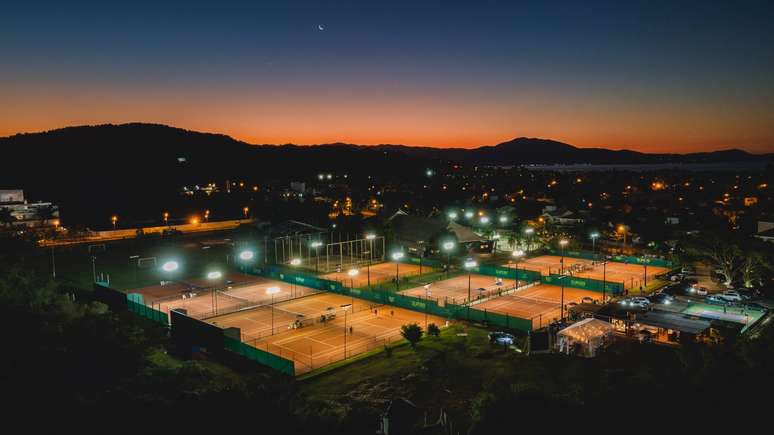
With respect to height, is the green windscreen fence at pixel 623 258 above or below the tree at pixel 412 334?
below

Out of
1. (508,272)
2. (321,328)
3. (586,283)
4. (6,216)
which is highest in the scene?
(6,216)

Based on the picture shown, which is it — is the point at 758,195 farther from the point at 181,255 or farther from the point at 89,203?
the point at 89,203

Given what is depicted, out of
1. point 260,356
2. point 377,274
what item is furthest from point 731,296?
point 260,356

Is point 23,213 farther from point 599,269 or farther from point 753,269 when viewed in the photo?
point 753,269

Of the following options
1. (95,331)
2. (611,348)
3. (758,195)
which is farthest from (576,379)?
(758,195)

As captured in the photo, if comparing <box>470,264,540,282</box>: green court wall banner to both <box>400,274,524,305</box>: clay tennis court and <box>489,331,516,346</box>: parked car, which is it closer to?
<box>400,274,524,305</box>: clay tennis court

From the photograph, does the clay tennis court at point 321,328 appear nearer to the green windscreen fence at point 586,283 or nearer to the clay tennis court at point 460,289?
the clay tennis court at point 460,289

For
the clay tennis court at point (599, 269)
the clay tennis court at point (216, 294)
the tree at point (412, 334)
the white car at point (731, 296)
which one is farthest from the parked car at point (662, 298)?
the clay tennis court at point (216, 294)
